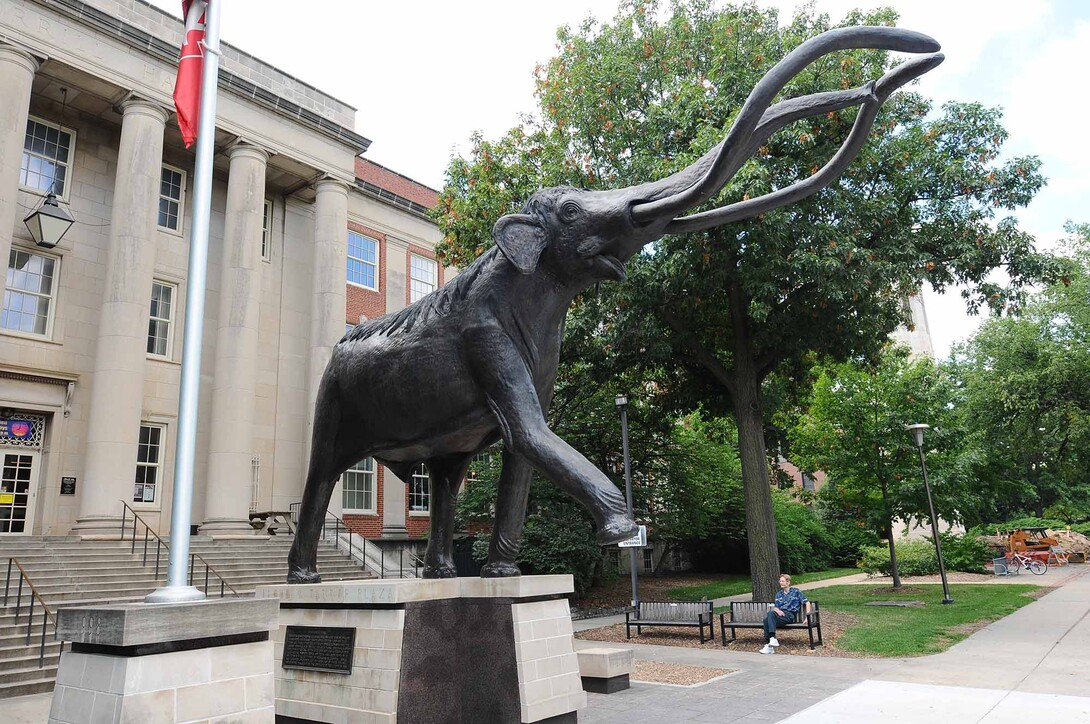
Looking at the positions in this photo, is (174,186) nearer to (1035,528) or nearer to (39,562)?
(39,562)

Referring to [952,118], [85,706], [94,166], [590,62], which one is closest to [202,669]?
[85,706]

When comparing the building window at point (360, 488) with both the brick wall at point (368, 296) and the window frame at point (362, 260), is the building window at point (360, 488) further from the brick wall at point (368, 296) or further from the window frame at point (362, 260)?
the window frame at point (362, 260)

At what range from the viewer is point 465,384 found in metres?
5.02

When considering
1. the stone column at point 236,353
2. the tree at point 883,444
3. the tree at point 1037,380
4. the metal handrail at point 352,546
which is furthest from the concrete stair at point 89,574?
the tree at point 1037,380

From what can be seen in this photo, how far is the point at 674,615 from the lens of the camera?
1424cm

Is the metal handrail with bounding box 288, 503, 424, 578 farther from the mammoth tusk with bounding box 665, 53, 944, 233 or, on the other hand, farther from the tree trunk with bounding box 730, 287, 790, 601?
the mammoth tusk with bounding box 665, 53, 944, 233

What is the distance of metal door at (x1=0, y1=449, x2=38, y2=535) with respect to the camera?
57.4 ft

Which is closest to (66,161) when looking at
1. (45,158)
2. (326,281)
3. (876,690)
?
(45,158)

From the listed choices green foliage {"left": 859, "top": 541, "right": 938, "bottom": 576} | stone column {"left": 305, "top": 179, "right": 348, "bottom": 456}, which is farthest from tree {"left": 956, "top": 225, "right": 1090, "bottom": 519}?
stone column {"left": 305, "top": 179, "right": 348, "bottom": 456}

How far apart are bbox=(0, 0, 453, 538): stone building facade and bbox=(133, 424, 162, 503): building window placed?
0.19 feet

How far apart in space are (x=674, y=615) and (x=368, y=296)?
1708cm

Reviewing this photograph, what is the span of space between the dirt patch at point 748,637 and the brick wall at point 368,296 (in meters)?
15.0

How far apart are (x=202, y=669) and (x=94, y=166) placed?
A: 21003mm

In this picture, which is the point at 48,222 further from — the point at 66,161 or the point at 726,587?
the point at 726,587
